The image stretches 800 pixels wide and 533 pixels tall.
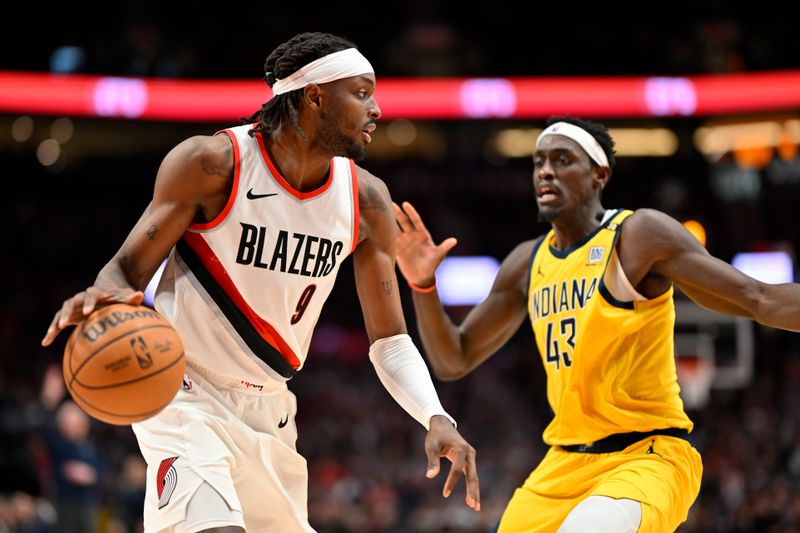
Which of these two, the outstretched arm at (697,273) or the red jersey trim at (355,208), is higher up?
the red jersey trim at (355,208)

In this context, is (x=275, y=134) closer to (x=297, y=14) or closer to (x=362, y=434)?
(x=362, y=434)

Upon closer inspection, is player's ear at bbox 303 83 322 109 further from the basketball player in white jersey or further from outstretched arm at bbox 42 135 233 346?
outstretched arm at bbox 42 135 233 346

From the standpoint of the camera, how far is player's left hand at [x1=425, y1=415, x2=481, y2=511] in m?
3.91

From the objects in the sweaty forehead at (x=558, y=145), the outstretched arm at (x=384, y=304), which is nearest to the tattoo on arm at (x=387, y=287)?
the outstretched arm at (x=384, y=304)

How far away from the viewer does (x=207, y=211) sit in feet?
13.4

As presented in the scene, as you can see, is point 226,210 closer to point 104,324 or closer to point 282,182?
point 282,182

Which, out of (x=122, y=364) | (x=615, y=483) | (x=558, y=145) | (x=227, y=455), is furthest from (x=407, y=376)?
(x=558, y=145)

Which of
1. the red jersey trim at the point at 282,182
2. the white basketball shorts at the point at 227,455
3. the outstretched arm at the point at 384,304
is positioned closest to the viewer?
the white basketball shorts at the point at 227,455

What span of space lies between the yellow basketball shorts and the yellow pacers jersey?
10cm

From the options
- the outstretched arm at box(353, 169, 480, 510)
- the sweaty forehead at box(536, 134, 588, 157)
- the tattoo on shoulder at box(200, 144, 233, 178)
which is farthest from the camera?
the sweaty forehead at box(536, 134, 588, 157)

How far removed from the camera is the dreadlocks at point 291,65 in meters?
4.32

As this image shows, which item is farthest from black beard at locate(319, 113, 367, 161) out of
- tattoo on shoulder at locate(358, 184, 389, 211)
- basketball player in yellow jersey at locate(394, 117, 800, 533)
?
basketball player in yellow jersey at locate(394, 117, 800, 533)

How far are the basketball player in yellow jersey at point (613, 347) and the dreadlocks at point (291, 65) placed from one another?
4.72 feet

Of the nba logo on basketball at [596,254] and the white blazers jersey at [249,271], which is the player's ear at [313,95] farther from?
the nba logo on basketball at [596,254]
